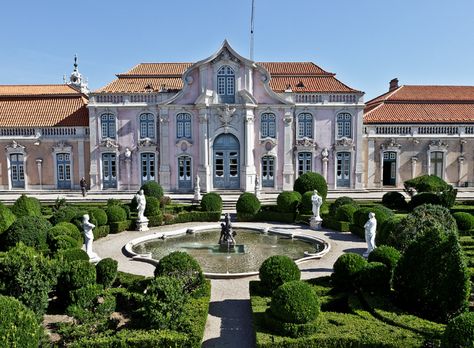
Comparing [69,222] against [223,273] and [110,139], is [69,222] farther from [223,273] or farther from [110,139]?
[110,139]

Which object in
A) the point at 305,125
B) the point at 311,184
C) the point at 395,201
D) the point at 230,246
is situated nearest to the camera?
the point at 230,246

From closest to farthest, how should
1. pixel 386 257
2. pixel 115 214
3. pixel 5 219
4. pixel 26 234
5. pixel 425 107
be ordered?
pixel 386 257
pixel 26 234
pixel 5 219
pixel 115 214
pixel 425 107

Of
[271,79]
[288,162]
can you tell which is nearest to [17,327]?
[288,162]

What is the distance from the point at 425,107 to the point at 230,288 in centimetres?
2723

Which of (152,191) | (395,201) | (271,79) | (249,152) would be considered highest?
(271,79)

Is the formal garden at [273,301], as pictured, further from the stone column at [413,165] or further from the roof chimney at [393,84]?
the roof chimney at [393,84]

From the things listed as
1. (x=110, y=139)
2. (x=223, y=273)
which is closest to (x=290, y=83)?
(x=110, y=139)

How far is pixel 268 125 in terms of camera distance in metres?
30.5

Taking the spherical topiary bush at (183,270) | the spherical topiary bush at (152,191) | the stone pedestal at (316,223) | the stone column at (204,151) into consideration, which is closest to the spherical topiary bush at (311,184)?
the stone pedestal at (316,223)

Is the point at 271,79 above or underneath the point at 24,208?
above

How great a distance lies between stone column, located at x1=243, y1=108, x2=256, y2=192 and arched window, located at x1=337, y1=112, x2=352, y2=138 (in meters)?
6.73

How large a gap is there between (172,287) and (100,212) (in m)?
10.8

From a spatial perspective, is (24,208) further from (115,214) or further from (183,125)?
(183,125)

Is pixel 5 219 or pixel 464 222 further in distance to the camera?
pixel 464 222
